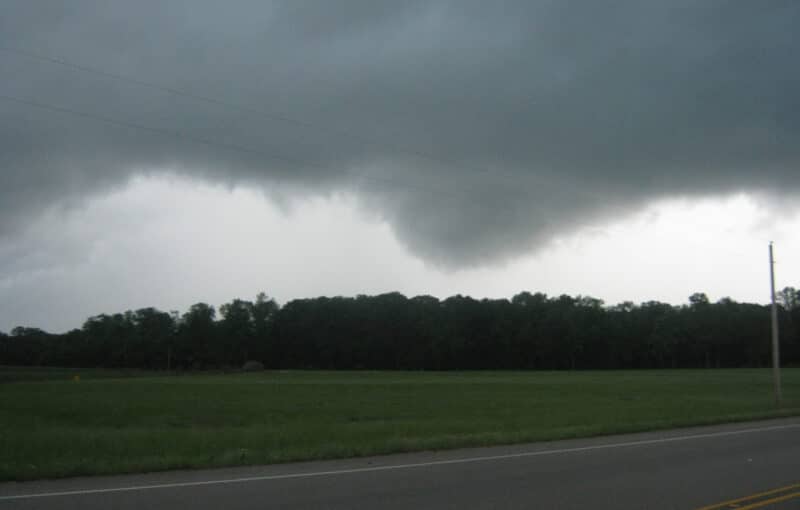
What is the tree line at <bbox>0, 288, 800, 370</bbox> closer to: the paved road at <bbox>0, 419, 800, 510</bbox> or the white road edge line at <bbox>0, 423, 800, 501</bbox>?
the white road edge line at <bbox>0, 423, 800, 501</bbox>

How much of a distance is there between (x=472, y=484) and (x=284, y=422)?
758 inches

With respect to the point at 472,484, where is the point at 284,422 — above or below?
below

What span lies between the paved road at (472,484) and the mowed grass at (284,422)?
1.76 m

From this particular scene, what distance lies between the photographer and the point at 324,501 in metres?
11.2

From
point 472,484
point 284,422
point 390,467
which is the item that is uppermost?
point 472,484

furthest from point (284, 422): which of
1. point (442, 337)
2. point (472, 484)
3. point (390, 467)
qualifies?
point (442, 337)

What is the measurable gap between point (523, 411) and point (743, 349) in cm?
14052

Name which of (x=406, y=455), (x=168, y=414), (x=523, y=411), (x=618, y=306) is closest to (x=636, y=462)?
(x=406, y=455)

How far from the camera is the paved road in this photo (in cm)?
1108

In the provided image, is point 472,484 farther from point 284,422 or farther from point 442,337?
point 442,337

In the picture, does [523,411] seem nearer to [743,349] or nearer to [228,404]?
[228,404]

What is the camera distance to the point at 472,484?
42.1 feet

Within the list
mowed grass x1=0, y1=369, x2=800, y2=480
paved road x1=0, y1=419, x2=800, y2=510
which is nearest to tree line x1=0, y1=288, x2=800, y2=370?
mowed grass x1=0, y1=369, x2=800, y2=480

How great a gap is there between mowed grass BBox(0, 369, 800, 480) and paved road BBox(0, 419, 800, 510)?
1.76 metres
